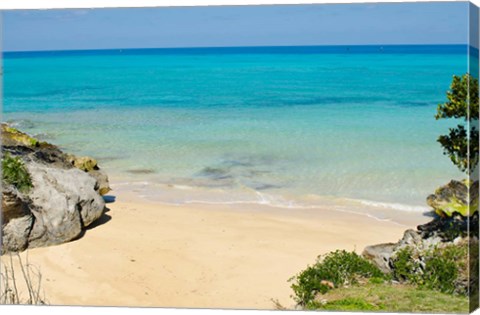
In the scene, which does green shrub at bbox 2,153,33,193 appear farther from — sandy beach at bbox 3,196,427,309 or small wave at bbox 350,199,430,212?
small wave at bbox 350,199,430,212

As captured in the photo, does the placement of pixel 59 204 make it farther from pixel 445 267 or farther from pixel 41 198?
pixel 445 267

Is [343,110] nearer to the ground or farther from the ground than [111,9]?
nearer to the ground

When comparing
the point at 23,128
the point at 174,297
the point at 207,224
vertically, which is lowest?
the point at 174,297

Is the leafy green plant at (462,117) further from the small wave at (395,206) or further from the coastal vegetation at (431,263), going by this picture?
the small wave at (395,206)

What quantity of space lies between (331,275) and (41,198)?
11.9 ft

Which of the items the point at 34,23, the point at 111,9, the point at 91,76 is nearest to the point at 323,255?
the point at 111,9

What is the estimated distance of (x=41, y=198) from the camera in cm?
1041

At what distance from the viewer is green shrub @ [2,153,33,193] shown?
10.0 metres

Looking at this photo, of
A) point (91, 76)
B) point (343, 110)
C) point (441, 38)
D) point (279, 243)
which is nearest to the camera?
point (441, 38)

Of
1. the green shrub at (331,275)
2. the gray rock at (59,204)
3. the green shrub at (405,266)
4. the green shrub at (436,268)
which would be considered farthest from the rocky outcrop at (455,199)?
the gray rock at (59,204)

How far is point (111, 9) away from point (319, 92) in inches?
135

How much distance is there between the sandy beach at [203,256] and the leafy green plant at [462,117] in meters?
1.26

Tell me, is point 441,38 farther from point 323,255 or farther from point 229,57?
point 229,57

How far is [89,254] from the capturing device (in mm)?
10062
